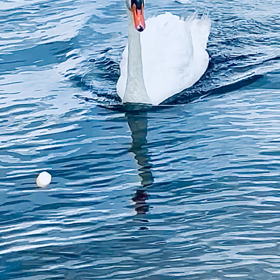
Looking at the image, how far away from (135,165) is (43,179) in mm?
1084

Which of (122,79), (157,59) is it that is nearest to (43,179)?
(122,79)

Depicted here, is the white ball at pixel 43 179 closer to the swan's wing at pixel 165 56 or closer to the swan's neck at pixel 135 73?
the swan's neck at pixel 135 73

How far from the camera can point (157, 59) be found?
12.7m

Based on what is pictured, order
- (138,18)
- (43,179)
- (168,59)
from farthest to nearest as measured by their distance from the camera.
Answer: (168,59)
(138,18)
(43,179)

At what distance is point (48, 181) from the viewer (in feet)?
32.2

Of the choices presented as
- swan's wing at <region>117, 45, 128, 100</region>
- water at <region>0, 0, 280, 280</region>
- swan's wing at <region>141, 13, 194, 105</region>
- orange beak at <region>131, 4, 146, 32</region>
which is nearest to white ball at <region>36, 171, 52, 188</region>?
water at <region>0, 0, 280, 280</region>

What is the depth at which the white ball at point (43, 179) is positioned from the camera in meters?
9.77

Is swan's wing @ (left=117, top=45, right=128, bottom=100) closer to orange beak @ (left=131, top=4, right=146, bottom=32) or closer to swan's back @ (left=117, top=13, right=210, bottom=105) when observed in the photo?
swan's back @ (left=117, top=13, right=210, bottom=105)

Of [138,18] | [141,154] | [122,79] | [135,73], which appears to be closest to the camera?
[141,154]

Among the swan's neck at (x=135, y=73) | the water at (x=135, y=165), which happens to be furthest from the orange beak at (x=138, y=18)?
the water at (x=135, y=165)

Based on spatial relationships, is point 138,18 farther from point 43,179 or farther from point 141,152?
point 43,179

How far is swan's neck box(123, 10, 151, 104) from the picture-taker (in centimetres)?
1198

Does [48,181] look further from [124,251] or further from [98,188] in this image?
[124,251]

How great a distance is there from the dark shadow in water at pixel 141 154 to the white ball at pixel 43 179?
38.1 inches
